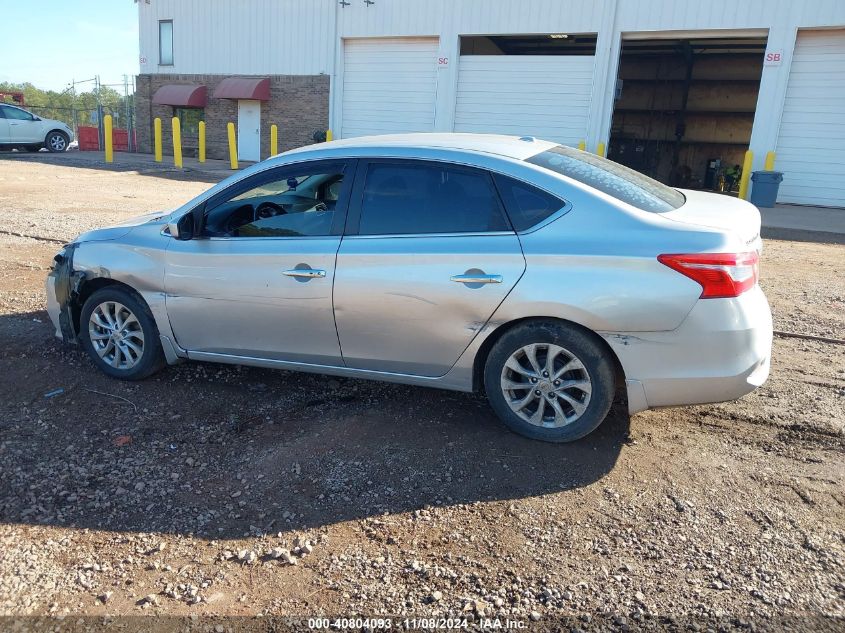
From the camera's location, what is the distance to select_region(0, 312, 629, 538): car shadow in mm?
3332

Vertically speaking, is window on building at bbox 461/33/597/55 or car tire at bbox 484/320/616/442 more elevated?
window on building at bbox 461/33/597/55

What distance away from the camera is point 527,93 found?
21562 mm

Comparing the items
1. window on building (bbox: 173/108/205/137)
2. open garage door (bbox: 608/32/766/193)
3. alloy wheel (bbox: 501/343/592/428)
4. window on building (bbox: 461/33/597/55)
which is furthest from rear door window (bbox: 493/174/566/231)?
window on building (bbox: 173/108/205/137)

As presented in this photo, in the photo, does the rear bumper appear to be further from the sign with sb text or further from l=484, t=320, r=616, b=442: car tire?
the sign with sb text

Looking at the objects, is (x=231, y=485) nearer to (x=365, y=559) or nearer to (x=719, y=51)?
(x=365, y=559)

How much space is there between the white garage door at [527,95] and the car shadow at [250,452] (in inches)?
712

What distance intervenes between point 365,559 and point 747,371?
220cm

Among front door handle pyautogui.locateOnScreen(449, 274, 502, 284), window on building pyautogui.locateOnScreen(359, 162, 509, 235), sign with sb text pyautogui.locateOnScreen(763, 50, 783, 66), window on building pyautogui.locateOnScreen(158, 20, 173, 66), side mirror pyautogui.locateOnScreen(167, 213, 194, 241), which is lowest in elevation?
front door handle pyautogui.locateOnScreen(449, 274, 502, 284)

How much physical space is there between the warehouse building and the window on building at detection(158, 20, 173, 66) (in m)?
0.10

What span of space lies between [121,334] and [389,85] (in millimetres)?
20904

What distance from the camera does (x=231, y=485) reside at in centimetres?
354

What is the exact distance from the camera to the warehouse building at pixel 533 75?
18.2 meters

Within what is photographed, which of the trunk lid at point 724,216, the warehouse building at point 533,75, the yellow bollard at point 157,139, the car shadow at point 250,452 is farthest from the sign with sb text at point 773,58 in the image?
the yellow bollard at point 157,139

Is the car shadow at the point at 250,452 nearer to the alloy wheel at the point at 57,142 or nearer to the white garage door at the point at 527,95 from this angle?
the white garage door at the point at 527,95
